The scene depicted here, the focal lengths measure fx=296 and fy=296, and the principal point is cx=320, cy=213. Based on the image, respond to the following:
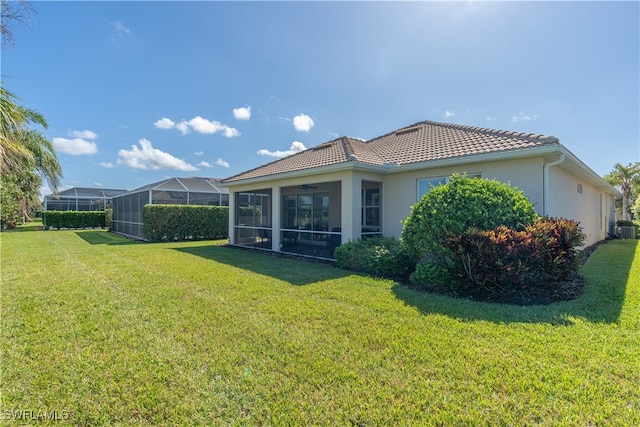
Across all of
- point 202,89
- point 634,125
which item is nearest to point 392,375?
point 202,89

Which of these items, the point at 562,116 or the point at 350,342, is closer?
the point at 350,342

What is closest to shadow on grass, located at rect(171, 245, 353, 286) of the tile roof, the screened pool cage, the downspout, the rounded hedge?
the rounded hedge

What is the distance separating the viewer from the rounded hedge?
246 inches

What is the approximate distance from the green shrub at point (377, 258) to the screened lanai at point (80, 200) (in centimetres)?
3058

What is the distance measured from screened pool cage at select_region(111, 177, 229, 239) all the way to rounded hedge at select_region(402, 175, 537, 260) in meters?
Answer: 15.0

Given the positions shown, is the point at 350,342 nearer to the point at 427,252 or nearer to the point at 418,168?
the point at 427,252

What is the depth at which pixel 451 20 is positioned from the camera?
926 centimetres

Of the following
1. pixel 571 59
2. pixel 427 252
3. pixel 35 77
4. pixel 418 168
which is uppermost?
pixel 571 59

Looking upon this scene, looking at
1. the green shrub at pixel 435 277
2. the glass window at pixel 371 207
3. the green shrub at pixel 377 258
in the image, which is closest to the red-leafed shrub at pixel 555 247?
the green shrub at pixel 435 277

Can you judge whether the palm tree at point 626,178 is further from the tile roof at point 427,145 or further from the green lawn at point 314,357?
the green lawn at point 314,357

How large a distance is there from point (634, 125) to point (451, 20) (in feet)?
37.5

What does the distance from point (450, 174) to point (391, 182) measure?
2.00 metres

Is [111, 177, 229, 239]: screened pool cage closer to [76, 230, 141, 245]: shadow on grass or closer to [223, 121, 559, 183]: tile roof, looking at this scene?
[76, 230, 141, 245]: shadow on grass

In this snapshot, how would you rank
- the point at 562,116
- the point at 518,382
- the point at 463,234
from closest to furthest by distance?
the point at 518,382 < the point at 463,234 < the point at 562,116
